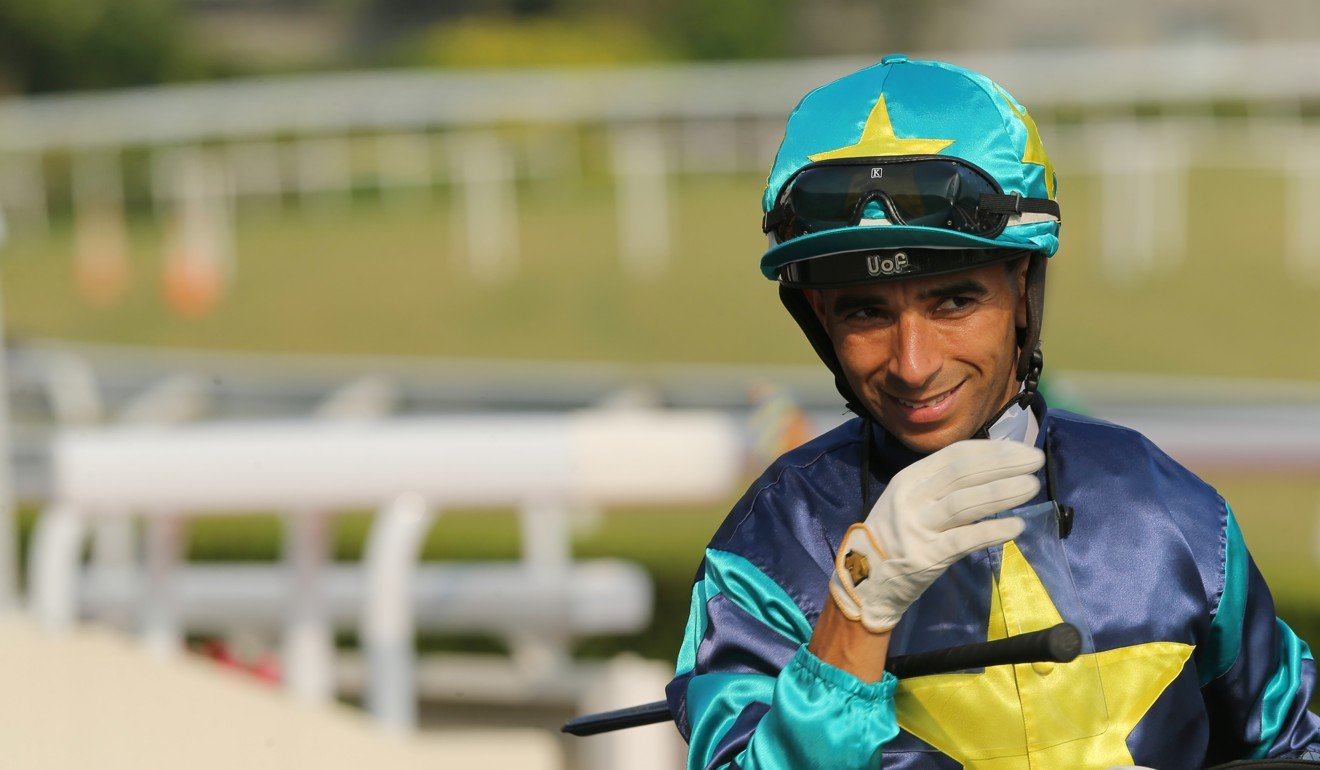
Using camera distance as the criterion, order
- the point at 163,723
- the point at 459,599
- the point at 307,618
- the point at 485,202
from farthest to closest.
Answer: the point at 485,202 < the point at 459,599 < the point at 307,618 < the point at 163,723

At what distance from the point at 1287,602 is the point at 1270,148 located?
10.2 metres

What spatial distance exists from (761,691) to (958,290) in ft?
1.72

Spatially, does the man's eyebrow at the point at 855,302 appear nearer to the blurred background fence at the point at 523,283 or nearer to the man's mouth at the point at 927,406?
the man's mouth at the point at 927,406

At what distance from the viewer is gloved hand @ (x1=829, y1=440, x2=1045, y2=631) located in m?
1.81

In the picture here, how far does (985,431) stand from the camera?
7.19 ft

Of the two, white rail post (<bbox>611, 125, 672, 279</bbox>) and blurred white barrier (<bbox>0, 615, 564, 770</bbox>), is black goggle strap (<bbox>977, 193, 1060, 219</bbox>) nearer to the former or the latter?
blurred white barrier (<bbox>0, 615, 564, 770</bbox>)

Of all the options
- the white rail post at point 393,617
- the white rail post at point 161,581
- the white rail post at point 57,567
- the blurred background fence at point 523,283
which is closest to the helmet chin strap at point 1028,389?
the white rail post at point 393,617

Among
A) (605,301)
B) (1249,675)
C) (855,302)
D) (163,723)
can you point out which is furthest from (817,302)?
(605,301)

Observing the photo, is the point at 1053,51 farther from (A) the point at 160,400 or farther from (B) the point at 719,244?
(A) the point at 160,400

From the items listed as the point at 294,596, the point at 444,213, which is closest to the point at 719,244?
the point at 444,213

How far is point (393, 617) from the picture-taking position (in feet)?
16.3

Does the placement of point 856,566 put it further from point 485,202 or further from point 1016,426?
point 485,202

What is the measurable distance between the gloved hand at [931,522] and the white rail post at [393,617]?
3161mm

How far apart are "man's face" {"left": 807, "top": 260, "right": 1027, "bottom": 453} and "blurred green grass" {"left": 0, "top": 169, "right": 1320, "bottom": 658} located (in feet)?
27.1
